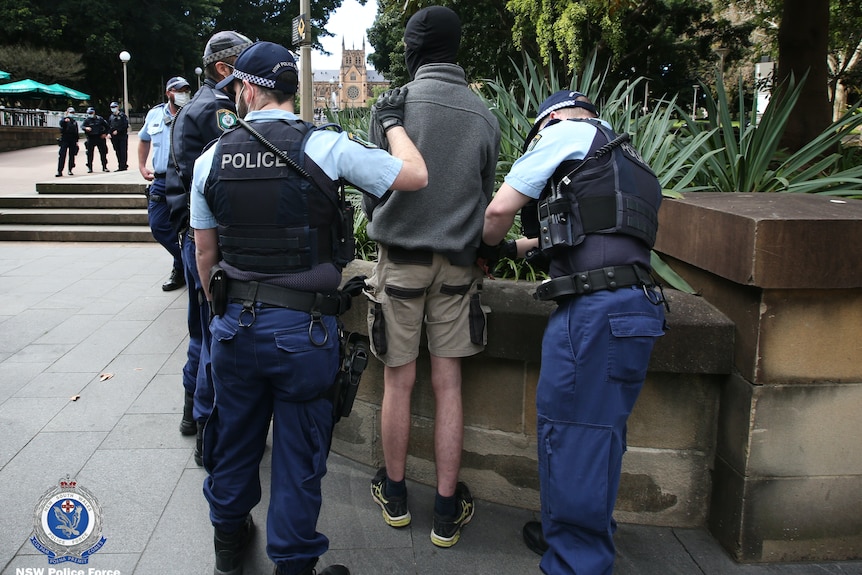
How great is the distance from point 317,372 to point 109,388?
107 inches

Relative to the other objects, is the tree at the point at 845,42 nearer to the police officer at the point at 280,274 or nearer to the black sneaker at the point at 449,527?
the black sneaker at the point at 449,527

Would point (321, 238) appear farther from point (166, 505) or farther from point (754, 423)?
point (754, 423)

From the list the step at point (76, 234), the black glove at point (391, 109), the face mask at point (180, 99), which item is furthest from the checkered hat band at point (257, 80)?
the step at point (76, 234)

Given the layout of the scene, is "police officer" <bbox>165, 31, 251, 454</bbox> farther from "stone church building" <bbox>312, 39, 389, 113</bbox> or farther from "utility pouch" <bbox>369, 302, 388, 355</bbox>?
"stone church building" <bbox>312, 39, 389, 113</bbox>

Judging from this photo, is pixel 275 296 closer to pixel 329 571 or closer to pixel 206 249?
pixel 206 249

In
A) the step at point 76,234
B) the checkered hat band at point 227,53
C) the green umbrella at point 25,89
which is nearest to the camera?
the checkered hat band at point 227,53

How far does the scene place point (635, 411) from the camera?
3045 millimetres

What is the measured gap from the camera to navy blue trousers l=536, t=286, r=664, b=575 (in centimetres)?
238

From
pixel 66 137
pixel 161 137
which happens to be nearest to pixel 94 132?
pixel 66 137

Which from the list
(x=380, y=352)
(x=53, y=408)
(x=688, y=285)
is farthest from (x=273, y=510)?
(x=53, y=408)

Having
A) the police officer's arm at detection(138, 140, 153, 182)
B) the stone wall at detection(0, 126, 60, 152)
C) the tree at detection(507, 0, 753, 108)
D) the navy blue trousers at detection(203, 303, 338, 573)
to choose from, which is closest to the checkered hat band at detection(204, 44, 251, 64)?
the navy blue trousers at detection(203, 303, 338, 573)

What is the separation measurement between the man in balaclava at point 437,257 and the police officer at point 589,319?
0.40 meters

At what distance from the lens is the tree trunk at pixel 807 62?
5.82m

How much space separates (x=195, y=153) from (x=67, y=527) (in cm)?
196
